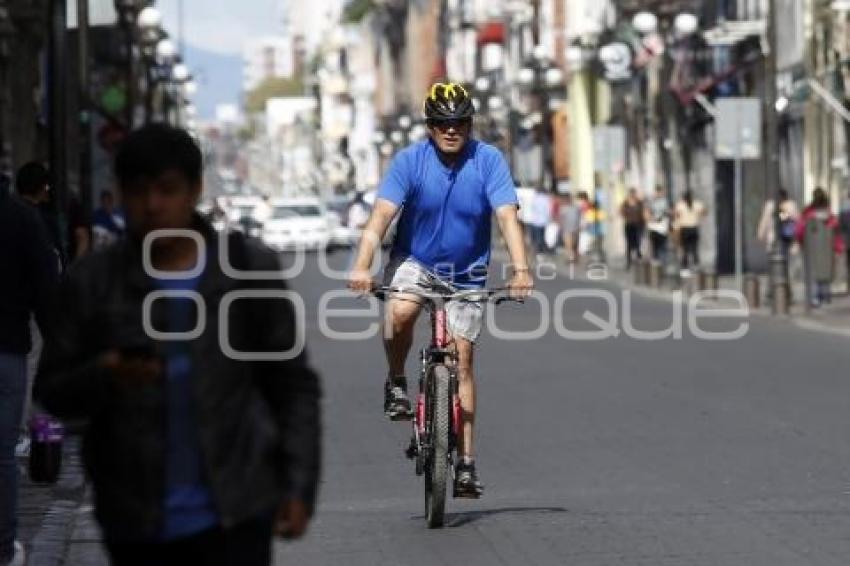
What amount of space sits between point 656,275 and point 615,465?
31893mm

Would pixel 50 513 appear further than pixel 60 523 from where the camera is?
Yes

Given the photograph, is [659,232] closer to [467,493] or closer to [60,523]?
[60,523]

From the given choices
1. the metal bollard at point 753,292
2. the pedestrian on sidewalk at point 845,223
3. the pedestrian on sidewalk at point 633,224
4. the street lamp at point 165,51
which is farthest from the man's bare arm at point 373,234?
the street lamp at point 165,51

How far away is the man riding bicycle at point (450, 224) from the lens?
13125mm

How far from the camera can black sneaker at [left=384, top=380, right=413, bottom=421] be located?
13.5 m

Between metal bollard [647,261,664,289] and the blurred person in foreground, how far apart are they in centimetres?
4068

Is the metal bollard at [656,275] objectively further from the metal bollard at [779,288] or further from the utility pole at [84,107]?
the utility pole at [84,107]

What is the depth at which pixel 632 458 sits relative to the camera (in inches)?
645

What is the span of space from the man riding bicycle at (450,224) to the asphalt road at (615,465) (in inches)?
26.4

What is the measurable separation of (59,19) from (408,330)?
10520mm

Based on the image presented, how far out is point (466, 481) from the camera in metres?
13.1

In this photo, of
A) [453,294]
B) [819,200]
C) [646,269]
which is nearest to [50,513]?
[453,294]

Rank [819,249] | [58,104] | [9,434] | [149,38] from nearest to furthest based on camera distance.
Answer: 1. [9,434]
2. [58,104]
3. [819,249]
4. [149,38]

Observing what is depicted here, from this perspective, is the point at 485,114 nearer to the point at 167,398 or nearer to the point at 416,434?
the point at 416,434
